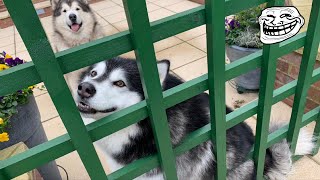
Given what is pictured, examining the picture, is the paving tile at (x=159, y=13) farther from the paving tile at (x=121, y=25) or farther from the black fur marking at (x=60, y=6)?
the black fur marking at (x=60, y=6)

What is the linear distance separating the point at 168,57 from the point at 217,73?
256 cm

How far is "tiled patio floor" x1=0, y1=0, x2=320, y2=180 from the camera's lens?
88.6 inches

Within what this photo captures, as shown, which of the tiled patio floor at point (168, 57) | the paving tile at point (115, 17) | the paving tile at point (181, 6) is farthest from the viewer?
the paving tile at point (115, 17)

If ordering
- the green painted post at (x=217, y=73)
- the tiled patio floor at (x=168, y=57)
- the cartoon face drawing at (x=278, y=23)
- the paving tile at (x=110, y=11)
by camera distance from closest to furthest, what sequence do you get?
the green painted post at (x=217, y=73) → the cartoon face drawing at (x=278, y=23) → the tiled patio floor at (x=168, y=57) → the paving tile at (x=110, y=11)

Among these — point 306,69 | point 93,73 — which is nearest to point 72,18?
point 93,73

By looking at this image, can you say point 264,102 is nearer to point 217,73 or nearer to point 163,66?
point 217,73

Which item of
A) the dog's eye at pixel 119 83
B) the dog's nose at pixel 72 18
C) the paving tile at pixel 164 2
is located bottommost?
the paving tile at pixel 164 2

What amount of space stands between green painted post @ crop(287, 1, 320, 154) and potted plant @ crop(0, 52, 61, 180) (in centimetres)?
169

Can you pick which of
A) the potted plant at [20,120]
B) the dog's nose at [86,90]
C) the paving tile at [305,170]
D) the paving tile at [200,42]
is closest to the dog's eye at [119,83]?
the dog's nose at [86,90]

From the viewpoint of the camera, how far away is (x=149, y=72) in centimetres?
105

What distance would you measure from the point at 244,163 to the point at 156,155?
2.29 feet

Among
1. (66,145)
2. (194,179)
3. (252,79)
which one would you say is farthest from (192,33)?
(66,145)

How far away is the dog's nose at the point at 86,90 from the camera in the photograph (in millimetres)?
1377

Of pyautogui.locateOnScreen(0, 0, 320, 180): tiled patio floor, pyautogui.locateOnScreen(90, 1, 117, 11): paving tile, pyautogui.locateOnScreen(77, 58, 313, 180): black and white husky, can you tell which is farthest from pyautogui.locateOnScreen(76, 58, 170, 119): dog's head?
pyautogui.locateOnScreen(90, 1, 117, 11): paving tile
